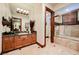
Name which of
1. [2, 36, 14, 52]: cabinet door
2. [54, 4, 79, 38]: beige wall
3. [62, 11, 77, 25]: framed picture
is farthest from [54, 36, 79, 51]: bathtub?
[2, 36, 14, 52]: cabinet door

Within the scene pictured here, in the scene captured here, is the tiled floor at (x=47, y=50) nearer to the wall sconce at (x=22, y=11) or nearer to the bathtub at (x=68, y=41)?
the bathtub at (x=68, y=41)

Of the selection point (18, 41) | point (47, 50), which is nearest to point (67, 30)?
point (47, 50)

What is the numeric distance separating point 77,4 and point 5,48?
1524 mm

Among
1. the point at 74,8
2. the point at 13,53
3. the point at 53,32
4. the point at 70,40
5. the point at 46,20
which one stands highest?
the point at 74,8

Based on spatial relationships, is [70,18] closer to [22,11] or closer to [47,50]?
[47,50]

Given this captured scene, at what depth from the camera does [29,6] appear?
6.54 feet

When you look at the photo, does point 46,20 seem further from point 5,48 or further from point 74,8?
point 5,48

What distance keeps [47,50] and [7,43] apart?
2.47 feet

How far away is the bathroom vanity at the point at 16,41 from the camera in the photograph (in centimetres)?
190

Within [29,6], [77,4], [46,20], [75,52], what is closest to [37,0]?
[29,6]

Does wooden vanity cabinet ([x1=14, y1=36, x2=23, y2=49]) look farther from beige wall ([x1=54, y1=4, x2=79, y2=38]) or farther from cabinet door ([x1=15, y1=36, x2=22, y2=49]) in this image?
beige wall ([x1=54, y1=4, x2=79, y2=38])

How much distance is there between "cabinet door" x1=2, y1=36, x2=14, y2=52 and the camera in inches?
74.4

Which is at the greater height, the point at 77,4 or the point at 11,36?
the point at 77,4

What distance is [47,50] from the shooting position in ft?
6.68
